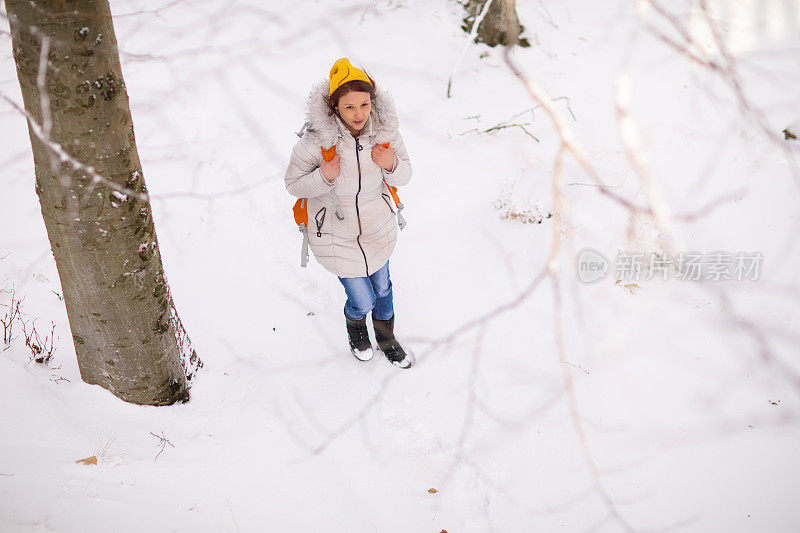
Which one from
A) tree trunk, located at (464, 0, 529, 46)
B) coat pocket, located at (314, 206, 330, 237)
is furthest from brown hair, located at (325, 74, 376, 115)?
tree trunk, located at (464, 0, 529, 46)

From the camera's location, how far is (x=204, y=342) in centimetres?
307

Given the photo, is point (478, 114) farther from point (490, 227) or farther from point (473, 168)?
point (490, 227)

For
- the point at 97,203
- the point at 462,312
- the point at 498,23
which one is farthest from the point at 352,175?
the point at 498,23

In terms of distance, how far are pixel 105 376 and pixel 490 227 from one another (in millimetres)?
2874

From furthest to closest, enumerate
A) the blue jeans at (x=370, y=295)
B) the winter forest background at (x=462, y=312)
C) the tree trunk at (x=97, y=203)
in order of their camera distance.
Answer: the blue jeans at (x=370, y=295), the winter forest background at (x=462, y=312), the tree trunk at (x=97, y=203)

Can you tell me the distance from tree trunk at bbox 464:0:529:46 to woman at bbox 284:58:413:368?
136 inches

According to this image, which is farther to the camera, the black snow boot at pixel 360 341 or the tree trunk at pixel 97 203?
the black snow boot at pixel 360 341

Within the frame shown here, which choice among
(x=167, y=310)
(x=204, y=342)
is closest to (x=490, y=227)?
(x=204, y=342)

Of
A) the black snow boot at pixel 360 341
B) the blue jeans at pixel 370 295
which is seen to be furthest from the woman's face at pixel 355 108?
the black snow boot at pixel 360 341

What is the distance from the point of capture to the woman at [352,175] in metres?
2.27

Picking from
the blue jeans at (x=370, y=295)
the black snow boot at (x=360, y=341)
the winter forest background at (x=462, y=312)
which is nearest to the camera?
the winter forest background at (x=462, y=312)

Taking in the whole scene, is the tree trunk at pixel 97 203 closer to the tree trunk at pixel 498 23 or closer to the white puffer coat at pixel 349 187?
the white puffer coat at pixel 349 187

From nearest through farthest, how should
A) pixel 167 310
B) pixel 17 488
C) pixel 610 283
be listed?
1. pixel 17 488
2. pixel 167 310
3. pixel 610 283

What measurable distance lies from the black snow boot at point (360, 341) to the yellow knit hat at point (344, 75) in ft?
4.49
